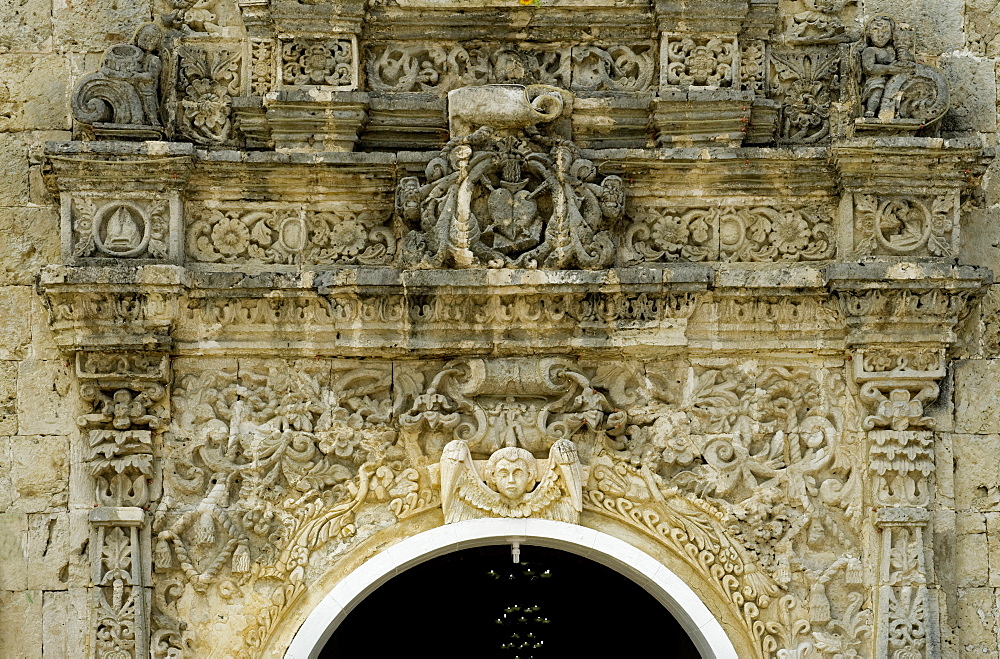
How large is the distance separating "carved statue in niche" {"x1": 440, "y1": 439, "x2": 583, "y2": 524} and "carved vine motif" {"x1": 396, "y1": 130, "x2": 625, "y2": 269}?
2.84 ft

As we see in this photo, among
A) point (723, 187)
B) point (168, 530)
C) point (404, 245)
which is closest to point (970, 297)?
point (723, 187)

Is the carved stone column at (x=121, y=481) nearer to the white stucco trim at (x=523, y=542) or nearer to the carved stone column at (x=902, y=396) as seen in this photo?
the white stucco trim at (x=523, y=542)

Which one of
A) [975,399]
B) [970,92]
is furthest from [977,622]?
[970,92]

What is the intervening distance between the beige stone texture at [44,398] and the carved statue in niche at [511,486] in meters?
1.77

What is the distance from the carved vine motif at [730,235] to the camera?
7738 millimetres

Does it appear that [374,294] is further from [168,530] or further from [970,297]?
[970,297]

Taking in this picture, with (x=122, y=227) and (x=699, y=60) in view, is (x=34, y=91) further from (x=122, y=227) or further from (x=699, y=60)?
(x=699, y=60)

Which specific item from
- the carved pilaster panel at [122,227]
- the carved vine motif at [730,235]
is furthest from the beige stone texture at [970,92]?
the carved pilaster panel at [122,227]

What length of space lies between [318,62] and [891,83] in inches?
106

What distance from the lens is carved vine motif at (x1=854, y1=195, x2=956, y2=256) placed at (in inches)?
299

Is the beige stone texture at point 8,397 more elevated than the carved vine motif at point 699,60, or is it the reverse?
the carved vine motif at point 699,60

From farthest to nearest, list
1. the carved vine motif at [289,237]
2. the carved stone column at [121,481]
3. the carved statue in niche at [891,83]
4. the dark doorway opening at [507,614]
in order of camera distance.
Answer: the dark doorway opening at [507,614] → the carved vine motif at [289,237] → the carved statue in niche at [891,83] → the carved stone column at [121,481]

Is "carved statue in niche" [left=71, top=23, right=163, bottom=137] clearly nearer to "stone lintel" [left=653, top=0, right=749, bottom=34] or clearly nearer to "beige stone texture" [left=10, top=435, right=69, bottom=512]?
"beige stone texture" [left=10, top=435, right=69, bottom=512]

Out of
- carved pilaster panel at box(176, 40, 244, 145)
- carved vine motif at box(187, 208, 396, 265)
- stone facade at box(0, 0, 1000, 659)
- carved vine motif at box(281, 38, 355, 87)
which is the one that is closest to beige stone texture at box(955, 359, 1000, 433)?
stone facade at box(0, 0, 1000, 659)
